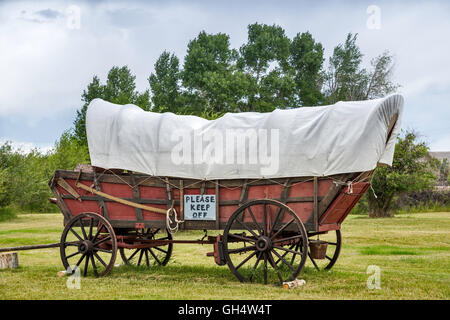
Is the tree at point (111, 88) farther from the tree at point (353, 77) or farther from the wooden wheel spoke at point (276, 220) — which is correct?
the wooden wheel spoke at point (276, 220)

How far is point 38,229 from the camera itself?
78.5 feet

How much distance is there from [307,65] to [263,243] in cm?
3845

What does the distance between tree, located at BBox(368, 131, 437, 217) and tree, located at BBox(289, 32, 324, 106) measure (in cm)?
1477

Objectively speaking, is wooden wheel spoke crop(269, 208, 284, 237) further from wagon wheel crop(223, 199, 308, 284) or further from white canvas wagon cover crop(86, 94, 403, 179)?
white canvas wagon cover crop(86, 94, 403, 179)

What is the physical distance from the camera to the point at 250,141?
914 centimetres

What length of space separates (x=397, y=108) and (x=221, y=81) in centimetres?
3125

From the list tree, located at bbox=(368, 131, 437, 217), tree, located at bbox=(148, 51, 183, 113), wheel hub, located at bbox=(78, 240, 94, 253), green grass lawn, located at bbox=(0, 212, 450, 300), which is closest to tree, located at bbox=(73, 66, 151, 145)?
tree, located at bbox=(148, 51, 183, 113)

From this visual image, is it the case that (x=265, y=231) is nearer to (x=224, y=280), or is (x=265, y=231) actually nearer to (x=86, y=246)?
(x=224, y=280)

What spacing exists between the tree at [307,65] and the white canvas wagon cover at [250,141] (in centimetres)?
3525

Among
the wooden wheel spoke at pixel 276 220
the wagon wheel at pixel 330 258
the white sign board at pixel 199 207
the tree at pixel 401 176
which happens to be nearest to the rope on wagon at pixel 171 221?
the white sign board at pixel 199 207

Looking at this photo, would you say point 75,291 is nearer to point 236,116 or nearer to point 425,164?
point 236,116

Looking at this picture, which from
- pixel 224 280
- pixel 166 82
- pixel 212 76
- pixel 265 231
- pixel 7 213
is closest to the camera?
pixel 265 231

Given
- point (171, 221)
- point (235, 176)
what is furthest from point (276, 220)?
point (171, 221)

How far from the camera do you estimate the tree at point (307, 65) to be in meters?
44.2
